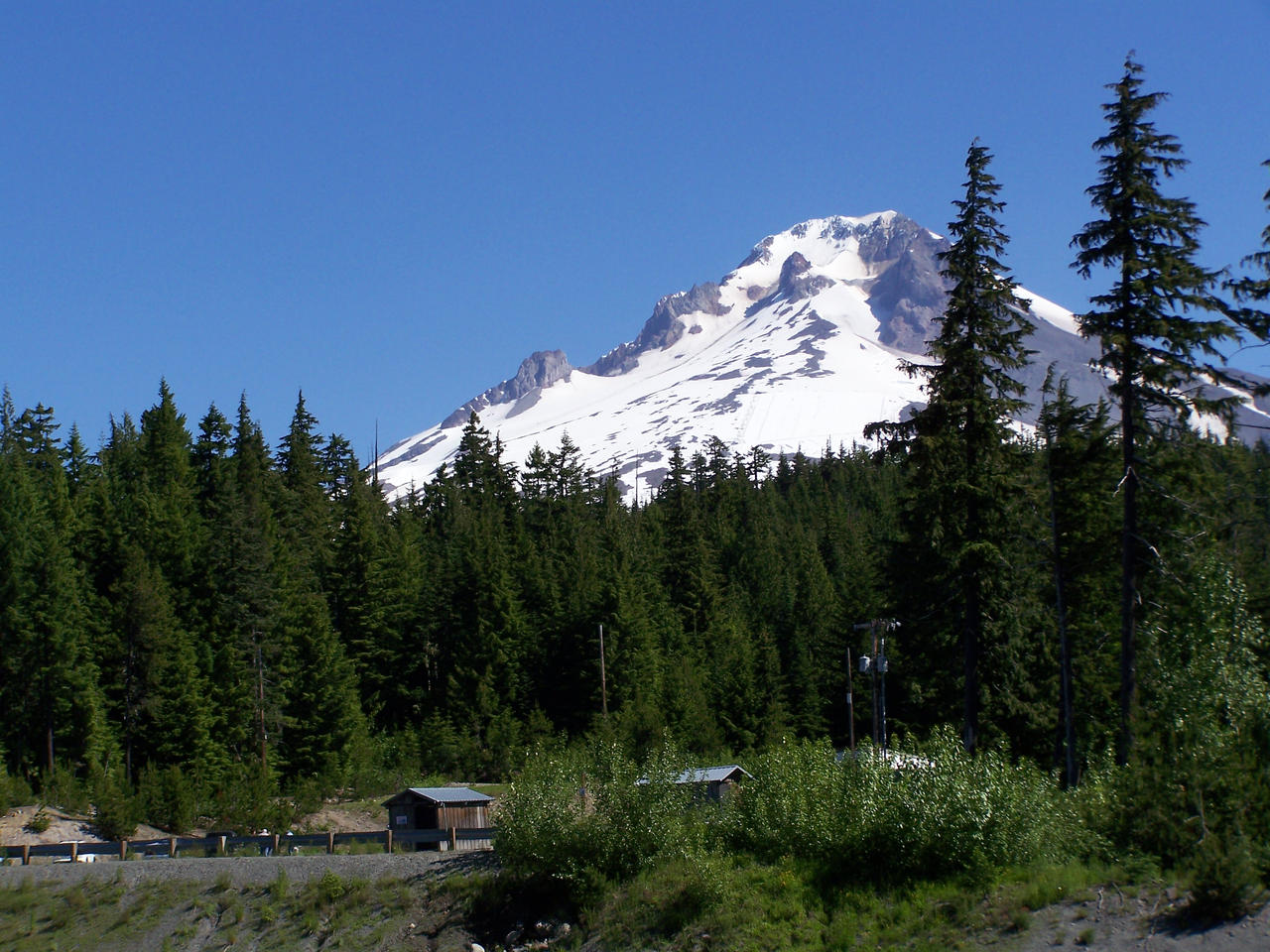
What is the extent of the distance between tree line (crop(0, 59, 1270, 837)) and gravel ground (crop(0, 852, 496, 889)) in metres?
13.7

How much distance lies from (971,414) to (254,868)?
21678mm

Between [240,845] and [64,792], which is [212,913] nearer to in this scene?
[240,845]

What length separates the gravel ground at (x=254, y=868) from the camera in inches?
1163

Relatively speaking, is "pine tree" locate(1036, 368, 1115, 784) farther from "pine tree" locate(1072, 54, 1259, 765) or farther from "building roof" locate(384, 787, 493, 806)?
"building roof" locate(384, 787, 493, 806)

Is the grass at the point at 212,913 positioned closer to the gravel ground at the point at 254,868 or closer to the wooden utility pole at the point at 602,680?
the gravel ground at the point at 254,868

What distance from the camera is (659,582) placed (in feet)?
253

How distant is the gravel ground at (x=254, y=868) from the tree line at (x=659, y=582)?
13.7 meters

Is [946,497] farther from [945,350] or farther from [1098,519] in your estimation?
[1098,519]

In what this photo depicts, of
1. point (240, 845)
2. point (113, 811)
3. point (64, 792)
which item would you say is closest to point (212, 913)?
point (240, 845)

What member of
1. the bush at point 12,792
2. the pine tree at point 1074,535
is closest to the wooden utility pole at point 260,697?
the bush at point 12,792

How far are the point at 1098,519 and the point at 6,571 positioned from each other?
43.8 meters

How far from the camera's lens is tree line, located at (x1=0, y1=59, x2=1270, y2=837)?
2591 centimetres

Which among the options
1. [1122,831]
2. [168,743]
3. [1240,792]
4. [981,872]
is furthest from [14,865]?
[1240,792]

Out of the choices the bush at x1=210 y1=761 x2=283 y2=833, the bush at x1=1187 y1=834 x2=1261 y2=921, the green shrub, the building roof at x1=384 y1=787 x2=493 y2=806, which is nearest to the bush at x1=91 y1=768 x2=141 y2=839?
the green shrub
